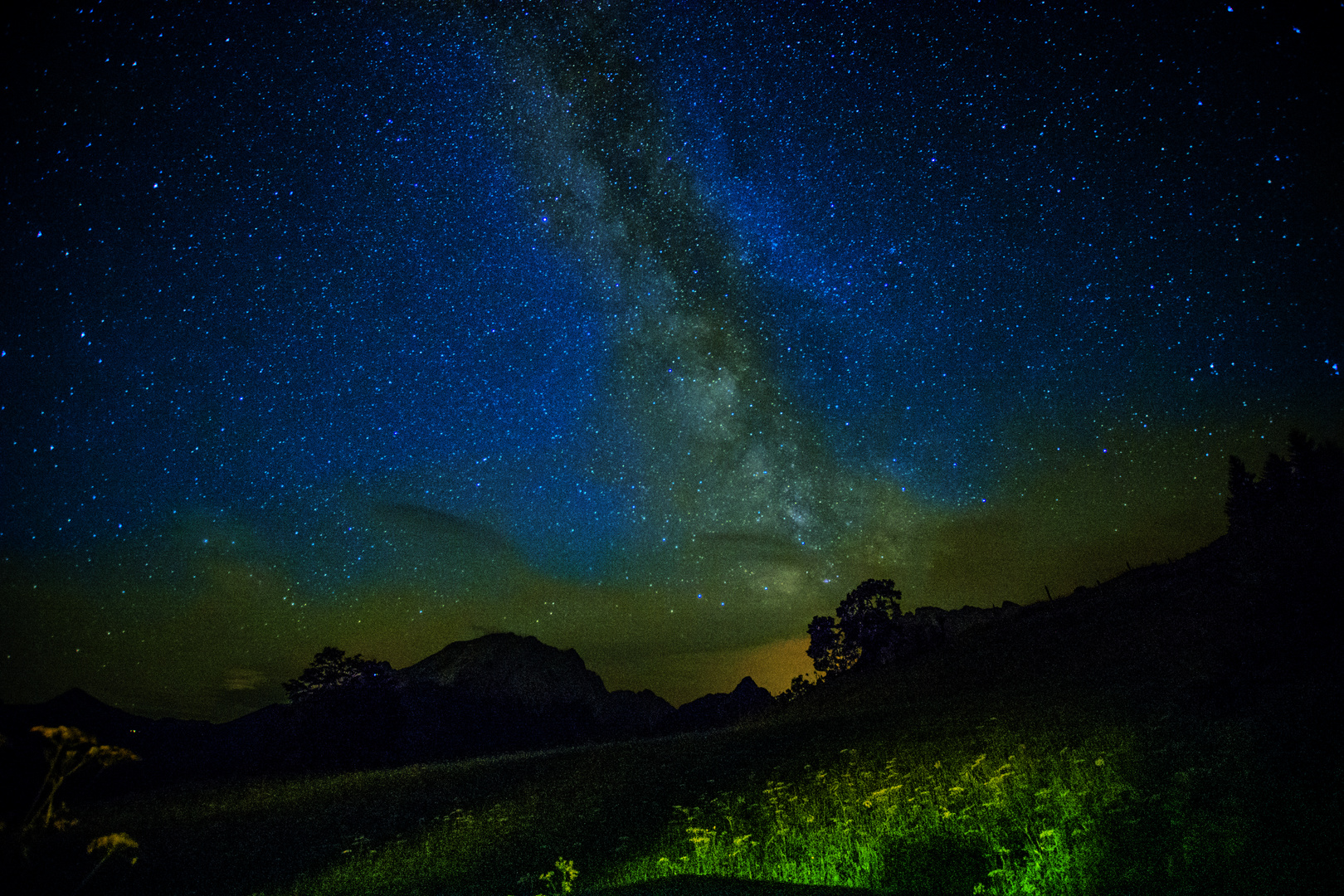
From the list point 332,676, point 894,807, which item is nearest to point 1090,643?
point 894,807

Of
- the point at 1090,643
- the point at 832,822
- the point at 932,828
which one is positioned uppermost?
the point at 1090,643

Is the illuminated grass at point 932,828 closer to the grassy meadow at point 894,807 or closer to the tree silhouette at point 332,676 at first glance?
the grassy meadow at point 894,807

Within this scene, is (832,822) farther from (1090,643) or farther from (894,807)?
(1090,643)

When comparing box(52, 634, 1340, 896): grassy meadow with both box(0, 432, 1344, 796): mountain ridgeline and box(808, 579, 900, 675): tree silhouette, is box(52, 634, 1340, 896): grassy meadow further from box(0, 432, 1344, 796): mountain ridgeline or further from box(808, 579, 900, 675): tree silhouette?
box(808, 579, 900, 675): tree silhouette

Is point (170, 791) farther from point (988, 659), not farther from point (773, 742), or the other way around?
point (988, 659)

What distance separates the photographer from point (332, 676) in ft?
156

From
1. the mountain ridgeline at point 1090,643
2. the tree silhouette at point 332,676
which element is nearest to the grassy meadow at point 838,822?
the mountain ridgeline at point 1090,643

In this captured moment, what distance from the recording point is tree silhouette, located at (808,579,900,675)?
5072 cm

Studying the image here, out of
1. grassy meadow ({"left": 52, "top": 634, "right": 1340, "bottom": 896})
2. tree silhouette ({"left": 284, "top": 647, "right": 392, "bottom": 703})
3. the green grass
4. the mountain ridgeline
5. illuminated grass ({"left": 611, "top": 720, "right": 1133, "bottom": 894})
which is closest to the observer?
grassy meadow ({"left": 52, "top": 634, "right": 1340, "bottom": 896})

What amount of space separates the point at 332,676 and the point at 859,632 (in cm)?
4225

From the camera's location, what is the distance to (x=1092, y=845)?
262 inches

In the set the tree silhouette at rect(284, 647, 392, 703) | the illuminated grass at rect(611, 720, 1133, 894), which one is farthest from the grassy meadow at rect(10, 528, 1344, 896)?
the tree silhouette at rect(284, 647, 392, 703)

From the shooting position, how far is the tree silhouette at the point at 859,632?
50.7 m

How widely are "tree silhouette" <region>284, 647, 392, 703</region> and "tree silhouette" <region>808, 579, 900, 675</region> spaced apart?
3606 cm
